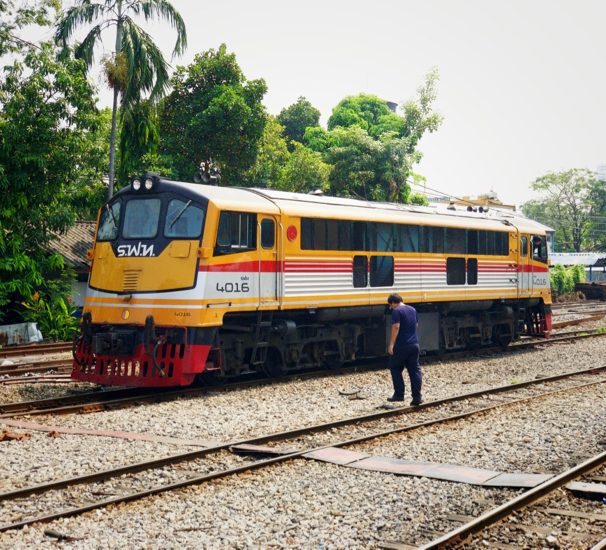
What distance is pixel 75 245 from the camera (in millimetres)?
27250

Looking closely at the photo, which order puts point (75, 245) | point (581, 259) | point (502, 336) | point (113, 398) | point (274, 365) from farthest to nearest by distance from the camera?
point (581, 259), point (75, 245), point (502, 336), point (274, 365), point (113, 398)

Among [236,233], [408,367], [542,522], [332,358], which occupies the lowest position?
[542,522]

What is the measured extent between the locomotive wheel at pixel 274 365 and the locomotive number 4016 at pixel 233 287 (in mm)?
2047

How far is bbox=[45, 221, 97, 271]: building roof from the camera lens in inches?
1001

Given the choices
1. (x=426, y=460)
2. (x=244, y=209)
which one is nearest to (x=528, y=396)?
(x=426, y=460)

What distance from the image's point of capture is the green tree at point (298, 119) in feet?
186

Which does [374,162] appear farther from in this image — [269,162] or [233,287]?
[233,287]

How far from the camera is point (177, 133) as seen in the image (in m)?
30.3

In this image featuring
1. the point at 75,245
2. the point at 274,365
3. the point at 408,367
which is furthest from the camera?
the point at 75,245

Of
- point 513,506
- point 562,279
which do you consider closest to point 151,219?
point 513,506

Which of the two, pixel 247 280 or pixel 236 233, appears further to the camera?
pixel 247 280

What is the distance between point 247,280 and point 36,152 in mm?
10546

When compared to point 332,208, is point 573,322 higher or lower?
lower

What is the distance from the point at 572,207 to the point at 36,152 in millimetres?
74397
